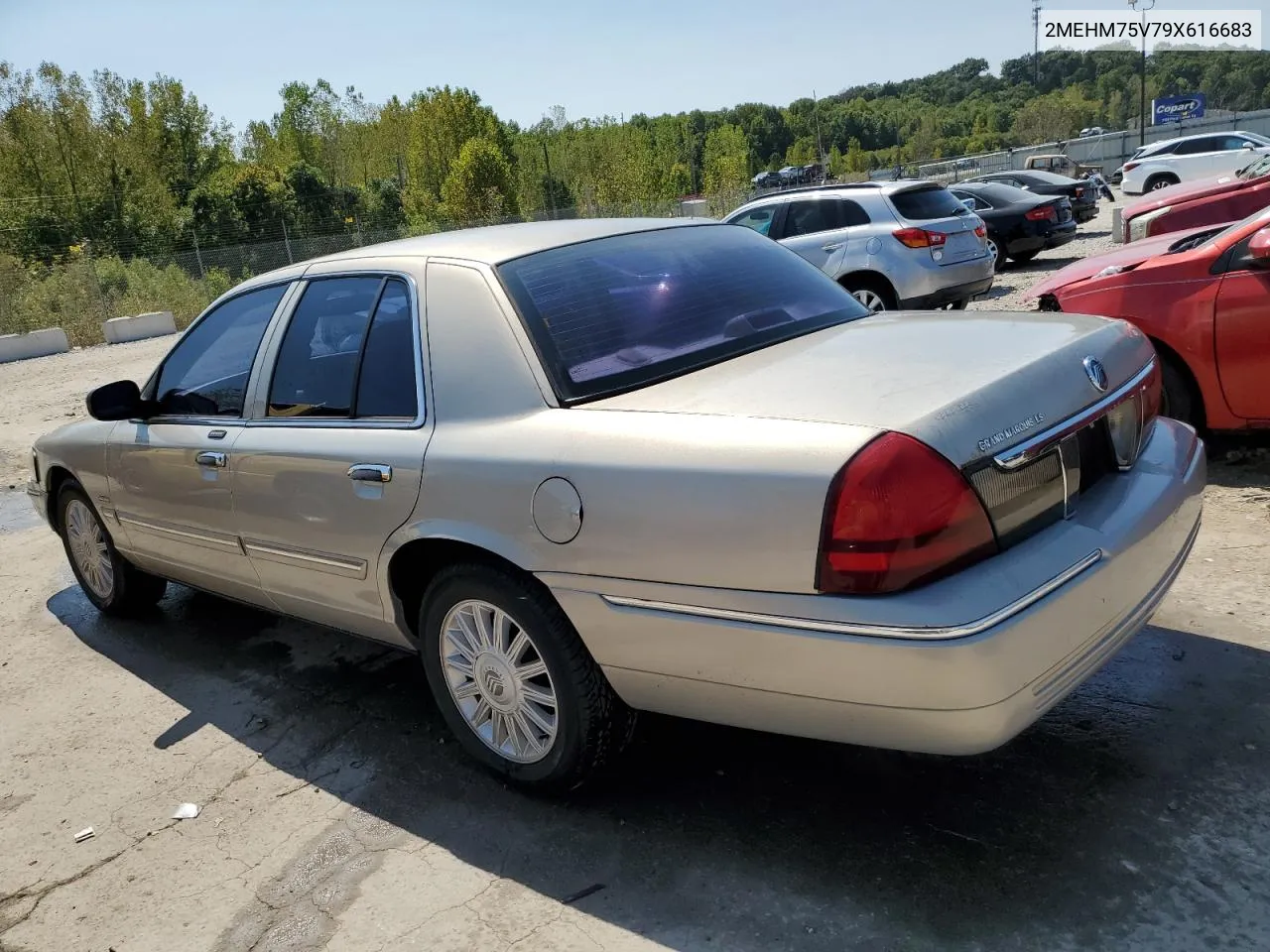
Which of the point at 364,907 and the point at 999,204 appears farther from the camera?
the point at 999,204

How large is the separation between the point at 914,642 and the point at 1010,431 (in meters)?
0.58

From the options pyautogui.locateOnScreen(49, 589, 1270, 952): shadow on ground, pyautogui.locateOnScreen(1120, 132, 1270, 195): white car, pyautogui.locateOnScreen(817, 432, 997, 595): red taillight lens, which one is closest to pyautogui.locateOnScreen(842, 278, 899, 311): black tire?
pyautogui.locateOnScreen(49, 589, 1270, 952): shadow on ground

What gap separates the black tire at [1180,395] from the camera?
16.9 ft

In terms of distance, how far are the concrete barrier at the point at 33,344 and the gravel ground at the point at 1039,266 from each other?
66.4 feet

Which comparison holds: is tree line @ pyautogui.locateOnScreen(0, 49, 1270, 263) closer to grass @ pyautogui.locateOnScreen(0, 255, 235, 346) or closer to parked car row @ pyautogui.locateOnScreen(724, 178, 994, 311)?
grass @ pyautogui.locateOnScreen(0, 255, 235, 346)

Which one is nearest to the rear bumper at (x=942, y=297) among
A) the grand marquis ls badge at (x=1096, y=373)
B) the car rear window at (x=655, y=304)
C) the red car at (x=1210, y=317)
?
the red car at (x=1210, y=317)

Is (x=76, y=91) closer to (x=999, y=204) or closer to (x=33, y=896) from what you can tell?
(x=999, y=204)

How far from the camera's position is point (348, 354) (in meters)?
3.52

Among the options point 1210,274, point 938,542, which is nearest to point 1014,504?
point 938,542

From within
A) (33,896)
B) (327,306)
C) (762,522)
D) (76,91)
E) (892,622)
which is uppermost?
(76,91)

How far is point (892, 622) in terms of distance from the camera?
2182mm

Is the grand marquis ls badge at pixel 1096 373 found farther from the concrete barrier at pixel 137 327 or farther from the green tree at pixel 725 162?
the green tree at pixel 725 162

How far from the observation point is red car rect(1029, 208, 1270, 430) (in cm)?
488

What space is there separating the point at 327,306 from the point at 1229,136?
2858 centimetres
